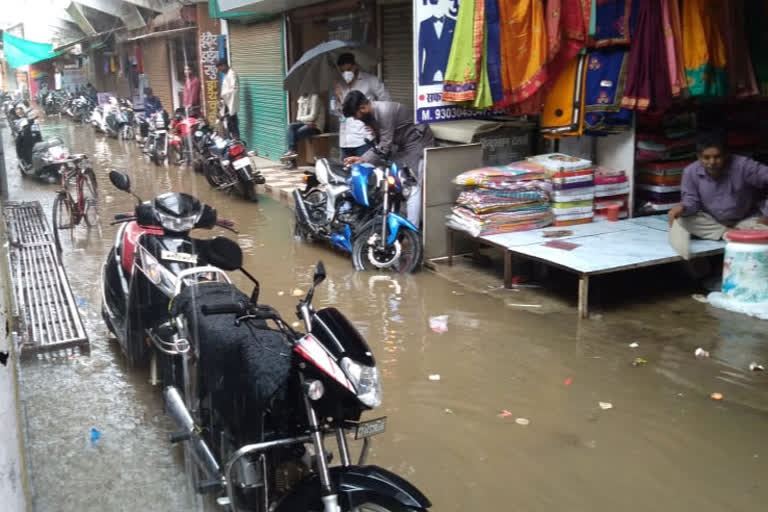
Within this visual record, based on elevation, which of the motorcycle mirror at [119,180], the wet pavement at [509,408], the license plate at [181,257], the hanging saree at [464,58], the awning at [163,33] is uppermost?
the awning at [163,33]

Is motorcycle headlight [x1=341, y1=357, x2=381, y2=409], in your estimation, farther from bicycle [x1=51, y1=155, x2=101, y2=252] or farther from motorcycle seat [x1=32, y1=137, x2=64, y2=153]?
motorcycle seat [x1=32, y1=137, x2=64, y2=153]

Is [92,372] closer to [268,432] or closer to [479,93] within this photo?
[268,432]

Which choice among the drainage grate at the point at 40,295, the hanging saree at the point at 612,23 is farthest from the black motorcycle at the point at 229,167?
the hanging saree at the point at 612,23

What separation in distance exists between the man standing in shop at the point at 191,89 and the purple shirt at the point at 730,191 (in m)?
10.1

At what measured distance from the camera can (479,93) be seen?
7.20 m

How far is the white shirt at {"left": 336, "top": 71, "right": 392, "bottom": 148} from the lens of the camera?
9430 mm

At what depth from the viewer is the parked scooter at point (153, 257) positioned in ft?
14.8

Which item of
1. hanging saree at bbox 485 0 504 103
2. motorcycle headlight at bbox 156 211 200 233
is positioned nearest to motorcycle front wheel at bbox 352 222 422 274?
hanging saree at bbox 485 0 504 103

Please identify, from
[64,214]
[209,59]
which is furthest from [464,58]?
[209,59]

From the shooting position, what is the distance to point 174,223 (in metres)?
4.68

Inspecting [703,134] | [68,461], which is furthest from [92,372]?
[703,134]

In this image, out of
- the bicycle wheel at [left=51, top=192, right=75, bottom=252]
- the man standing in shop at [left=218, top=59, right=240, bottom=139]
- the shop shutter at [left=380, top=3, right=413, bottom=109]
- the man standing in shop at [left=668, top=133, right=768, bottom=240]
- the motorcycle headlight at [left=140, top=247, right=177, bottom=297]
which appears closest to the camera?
the motorcycle headlight at [left=140, top=247, right=177, bottom=297]

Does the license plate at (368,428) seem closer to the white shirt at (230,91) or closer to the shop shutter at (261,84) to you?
the shop shutter at (261,84)

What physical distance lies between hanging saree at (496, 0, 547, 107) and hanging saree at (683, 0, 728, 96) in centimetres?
121
